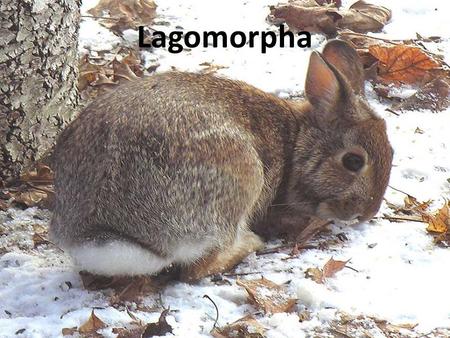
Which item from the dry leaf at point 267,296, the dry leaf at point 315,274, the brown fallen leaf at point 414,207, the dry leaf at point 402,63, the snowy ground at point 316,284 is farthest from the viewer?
the dry leaf at point 402,63

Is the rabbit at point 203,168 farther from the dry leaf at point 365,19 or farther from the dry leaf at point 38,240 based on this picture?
the dry leaf at point 365,19

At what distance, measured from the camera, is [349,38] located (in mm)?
6820

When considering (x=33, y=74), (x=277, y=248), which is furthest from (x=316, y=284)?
(x=33, y=74)

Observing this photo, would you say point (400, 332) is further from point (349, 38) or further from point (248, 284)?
point (349, 38)

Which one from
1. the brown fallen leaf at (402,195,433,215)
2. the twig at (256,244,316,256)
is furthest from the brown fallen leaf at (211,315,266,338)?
the brown fallen leaf at (402,195,433,215)

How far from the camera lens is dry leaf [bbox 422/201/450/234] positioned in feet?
15.8

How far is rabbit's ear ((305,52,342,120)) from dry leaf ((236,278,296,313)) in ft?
3.62

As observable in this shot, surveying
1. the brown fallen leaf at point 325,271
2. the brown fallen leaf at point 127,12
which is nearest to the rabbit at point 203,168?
the brown fallen leaf at point 325,271

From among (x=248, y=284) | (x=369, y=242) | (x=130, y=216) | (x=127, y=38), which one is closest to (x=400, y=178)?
(x=369, y=242)

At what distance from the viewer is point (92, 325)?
388 centimetres

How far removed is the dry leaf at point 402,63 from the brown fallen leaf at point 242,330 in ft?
9.55

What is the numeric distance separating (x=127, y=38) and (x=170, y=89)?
91.5 inches

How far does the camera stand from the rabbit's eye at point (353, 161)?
4812 millimetres

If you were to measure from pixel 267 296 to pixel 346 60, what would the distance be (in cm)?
167
